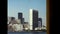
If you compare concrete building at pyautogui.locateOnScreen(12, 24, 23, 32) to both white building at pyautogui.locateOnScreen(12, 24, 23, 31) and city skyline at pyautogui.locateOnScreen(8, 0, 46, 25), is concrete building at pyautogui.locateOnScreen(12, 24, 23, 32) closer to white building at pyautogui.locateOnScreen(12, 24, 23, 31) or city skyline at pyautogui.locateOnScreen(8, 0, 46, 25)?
white building at pyautogui.locateOnScreen(12, 24, 23, 31)

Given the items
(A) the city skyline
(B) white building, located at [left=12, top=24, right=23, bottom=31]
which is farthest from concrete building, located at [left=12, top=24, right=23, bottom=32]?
(A) the city skyline

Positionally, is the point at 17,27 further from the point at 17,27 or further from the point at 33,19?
the point at 33,19

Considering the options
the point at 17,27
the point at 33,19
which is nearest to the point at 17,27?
the point at 17,27

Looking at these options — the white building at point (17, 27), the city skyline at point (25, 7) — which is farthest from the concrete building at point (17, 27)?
the city skyline at point (25, 7)

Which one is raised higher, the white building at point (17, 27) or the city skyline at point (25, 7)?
the city skyline at point (25, 7)

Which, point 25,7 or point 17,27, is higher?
point 25,7

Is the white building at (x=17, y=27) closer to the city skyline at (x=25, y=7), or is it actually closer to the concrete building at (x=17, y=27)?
the concrete building at (x=17, y=27)

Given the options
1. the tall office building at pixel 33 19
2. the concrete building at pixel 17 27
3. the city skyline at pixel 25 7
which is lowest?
the concrete building at pixel 17 27
